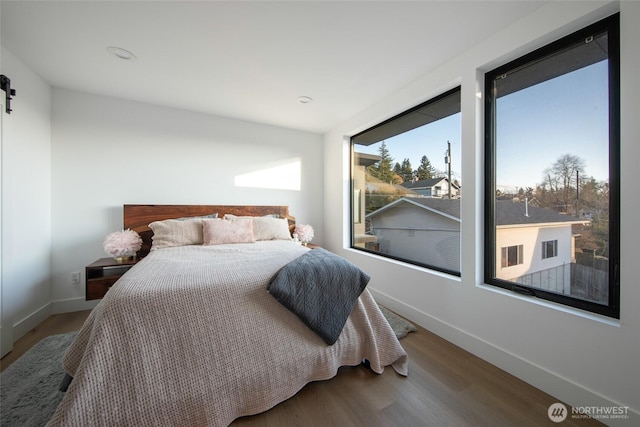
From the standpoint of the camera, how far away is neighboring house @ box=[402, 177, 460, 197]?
2197 millimetres

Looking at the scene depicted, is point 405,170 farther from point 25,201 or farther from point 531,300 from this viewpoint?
point 25,201

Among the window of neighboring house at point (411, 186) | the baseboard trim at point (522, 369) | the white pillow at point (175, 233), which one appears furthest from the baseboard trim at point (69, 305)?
the baseboard trim at point (522, 369)

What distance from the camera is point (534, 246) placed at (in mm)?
1671

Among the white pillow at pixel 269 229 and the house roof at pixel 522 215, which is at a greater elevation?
the house roof at pixel 522 215

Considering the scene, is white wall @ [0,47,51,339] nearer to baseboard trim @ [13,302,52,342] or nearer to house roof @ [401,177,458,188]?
baseboard trim @ [13,302,52,342]

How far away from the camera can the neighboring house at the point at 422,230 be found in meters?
2.19

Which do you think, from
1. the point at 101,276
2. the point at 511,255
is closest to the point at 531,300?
the point at 511,255

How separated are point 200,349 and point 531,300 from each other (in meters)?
2.02

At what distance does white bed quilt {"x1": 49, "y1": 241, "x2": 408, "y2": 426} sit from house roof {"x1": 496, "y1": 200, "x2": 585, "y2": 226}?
1.28 metres

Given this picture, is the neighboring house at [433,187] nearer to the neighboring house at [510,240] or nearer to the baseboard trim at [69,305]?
the neighboring house at [510,240]

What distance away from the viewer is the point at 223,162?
3.26 metres

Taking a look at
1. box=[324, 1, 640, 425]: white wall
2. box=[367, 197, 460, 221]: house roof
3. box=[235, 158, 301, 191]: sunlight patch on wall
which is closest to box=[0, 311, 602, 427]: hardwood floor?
box=[324, 1, 640, 425]: white wall

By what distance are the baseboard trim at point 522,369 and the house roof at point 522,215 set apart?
3.00 feet

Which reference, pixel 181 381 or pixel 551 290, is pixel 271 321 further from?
pixel 551 290
